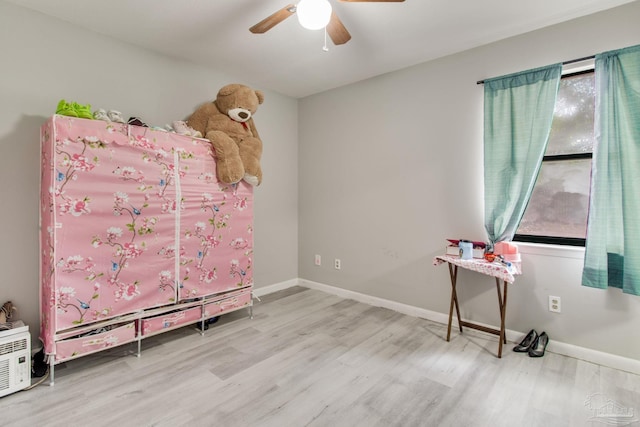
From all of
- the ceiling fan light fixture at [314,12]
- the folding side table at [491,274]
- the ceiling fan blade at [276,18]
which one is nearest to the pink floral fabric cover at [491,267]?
the folding side table at [491,274]

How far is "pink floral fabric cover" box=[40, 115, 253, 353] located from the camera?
1932 mm

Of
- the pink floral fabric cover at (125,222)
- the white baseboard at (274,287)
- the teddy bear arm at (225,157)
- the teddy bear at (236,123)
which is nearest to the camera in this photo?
the pink floral fabric cover at (125,222)

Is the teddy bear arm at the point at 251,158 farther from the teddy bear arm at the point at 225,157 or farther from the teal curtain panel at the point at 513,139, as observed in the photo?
the teal curtain panel at the point at 513,139

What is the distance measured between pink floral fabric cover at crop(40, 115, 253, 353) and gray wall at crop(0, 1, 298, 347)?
0.17 meters

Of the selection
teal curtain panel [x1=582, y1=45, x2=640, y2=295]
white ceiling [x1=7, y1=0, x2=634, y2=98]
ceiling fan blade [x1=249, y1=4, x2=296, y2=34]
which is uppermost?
white ceiling [x1=7, y1=0, x2=634, y2=98]

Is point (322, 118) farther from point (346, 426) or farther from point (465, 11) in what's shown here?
point (346, 426)

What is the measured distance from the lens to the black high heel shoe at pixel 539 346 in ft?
7.51

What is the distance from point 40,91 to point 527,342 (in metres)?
4.06

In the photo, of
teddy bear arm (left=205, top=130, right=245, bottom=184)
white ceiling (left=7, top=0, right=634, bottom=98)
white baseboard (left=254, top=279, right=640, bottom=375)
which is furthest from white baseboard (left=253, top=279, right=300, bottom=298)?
white ceiling (left=7, top=0, right=634, bottom=98)

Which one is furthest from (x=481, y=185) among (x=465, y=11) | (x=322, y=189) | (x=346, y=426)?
(x=346, y=426)

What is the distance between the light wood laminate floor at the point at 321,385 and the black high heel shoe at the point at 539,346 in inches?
2.0

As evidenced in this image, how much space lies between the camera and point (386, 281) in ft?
11.0

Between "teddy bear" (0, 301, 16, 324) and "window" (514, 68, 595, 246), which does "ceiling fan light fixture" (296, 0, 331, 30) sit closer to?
"window" (514, 68, 595, 246)

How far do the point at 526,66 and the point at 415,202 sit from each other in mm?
1406
